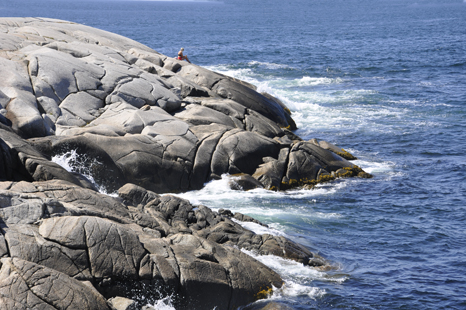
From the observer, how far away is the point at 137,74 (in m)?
22.0

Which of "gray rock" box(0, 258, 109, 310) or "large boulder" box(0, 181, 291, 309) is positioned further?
"large boulder" box(0, 181, 291, 309)

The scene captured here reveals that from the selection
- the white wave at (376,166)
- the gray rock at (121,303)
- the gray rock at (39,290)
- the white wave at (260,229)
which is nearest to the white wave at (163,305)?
the gray rock at (121,303)

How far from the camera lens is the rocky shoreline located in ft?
31.8

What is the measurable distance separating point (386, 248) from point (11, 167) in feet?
39.6

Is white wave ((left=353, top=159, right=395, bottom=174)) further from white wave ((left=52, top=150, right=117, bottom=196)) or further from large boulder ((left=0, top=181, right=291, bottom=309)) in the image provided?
white wave ((left=52, top=150, right=117, bottom=196))

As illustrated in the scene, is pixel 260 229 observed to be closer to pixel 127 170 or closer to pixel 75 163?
pixel 127 170

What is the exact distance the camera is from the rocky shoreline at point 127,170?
9695 mm

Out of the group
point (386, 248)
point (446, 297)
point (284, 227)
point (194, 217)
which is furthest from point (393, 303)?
point (194, 217)

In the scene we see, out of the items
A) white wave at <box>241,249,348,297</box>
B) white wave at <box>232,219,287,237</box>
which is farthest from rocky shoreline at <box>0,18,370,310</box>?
white wave at <box>232,219,287,237</box>

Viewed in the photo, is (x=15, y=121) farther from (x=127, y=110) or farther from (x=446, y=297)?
(x=446, y=297)

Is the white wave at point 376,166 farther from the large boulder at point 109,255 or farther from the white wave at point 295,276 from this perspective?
the large boulder at point 109,255

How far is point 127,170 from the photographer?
56.4ft

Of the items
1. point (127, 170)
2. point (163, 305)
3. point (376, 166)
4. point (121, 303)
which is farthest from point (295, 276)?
point (376, 166)

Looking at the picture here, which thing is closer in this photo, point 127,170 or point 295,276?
point 295,276
